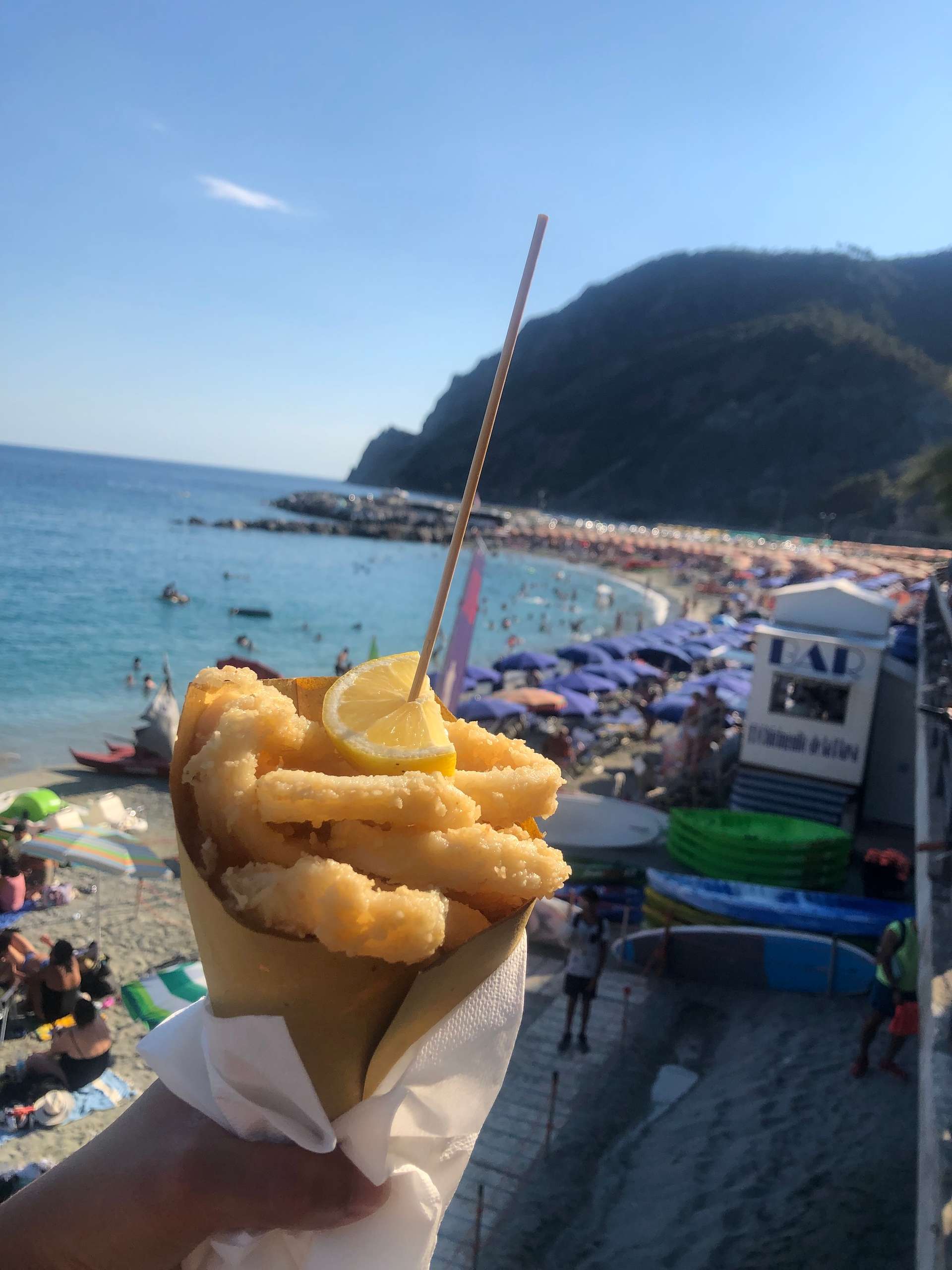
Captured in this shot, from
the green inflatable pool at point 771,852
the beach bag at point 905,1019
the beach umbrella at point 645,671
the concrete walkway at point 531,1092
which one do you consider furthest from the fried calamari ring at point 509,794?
the beach umbrella at point 645,671

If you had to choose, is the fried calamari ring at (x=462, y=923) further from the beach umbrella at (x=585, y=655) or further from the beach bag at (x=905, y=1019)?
the beach umbrella at (x=585, y=655)

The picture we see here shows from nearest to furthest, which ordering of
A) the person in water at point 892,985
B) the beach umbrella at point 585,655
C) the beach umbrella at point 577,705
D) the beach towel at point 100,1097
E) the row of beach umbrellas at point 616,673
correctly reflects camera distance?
the person in water at point 892,985 → the beach towel at point 100,1097 → the row of beach umbrellas at point 616,673 → the beach umbrella at point 577,705 → the beach umbrella at point 585,655

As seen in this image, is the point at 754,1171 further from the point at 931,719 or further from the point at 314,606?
the point at 314,606

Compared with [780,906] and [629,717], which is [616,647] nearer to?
[629,717]

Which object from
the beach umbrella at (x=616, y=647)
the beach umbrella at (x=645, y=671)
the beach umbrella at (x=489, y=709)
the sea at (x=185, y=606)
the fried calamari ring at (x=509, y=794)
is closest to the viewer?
the fried calamari ring at (x=509, y=794)

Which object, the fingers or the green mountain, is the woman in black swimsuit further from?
the green mountain

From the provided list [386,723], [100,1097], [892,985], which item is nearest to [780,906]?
[892,985]

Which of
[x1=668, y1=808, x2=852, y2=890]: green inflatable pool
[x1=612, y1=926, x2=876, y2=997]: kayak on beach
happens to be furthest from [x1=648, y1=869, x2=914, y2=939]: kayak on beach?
[x1=668, y1=808, x2=852, y2=890]: green inflatable pool
